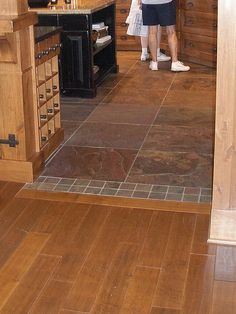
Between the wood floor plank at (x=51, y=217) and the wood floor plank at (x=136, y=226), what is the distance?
343 millimetres

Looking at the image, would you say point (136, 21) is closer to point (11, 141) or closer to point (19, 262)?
point (11, 141)

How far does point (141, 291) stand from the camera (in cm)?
218

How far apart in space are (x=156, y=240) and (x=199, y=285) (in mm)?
397

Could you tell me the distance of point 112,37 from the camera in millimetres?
5789

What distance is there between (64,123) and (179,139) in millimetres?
936

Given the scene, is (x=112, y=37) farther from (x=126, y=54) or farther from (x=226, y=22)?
(x=226, y=22)

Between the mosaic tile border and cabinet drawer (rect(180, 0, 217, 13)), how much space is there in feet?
11.4

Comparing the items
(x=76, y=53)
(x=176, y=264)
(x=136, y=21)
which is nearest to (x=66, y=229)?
(x=176, y=264)

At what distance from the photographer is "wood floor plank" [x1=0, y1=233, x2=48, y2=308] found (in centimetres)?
222

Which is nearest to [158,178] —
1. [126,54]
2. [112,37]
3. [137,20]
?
[112,37]

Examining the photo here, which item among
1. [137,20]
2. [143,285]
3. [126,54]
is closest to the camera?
[143,285]

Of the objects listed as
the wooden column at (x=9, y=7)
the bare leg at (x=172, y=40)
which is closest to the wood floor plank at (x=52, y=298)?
the wooden column at (x=9, y=7)

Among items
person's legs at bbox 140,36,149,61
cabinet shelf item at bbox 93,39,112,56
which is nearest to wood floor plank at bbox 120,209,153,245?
cabinet shelf item at bbox 93,39,112,56

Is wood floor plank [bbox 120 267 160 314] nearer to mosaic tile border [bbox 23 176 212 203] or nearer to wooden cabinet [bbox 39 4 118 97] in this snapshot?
mosaic tile border [bbox 23 176 212 203]
